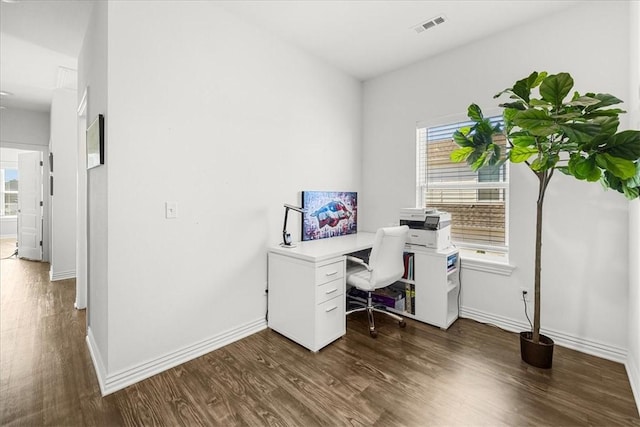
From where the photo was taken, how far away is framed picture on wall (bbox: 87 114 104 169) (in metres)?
1.90

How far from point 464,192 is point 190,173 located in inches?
104

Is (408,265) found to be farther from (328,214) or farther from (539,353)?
(539,353)

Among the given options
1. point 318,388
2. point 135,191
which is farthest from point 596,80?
point 135,191

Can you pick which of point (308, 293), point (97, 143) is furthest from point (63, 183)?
point (308, 293)

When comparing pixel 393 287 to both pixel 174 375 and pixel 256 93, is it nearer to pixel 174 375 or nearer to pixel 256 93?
pixel 174 375

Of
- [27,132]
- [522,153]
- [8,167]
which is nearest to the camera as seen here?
[522,153]

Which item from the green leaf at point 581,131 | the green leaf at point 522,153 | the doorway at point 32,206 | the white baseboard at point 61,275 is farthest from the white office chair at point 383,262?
the doorway at point 32,206

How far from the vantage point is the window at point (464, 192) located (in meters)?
2.80

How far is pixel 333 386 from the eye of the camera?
73.4 inches

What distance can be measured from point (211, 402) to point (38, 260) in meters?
5.98

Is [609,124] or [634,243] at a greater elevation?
[609,124]

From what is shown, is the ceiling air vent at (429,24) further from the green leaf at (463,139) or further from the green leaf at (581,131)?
the green leaf at (581,131)

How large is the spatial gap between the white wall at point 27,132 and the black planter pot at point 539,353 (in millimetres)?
7301

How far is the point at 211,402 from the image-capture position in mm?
1715
